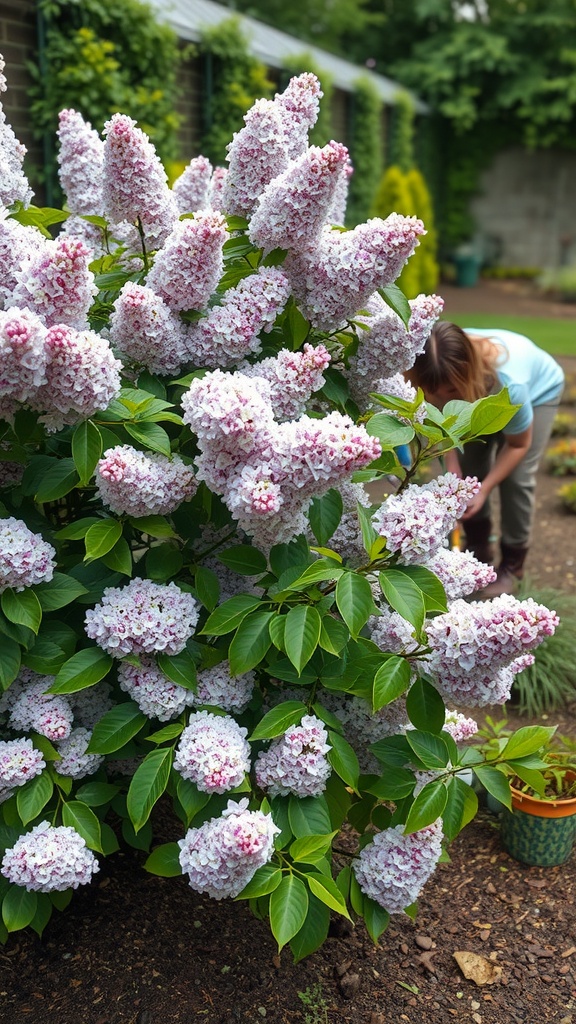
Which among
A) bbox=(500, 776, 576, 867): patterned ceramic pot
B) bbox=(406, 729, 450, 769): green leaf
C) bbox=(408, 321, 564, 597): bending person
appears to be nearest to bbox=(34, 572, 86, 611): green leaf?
bbox=(406, 729, 450, 769): green leaf

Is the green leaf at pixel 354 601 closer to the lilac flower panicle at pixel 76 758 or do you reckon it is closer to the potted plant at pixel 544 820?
the lilac flower panicle at pixel 76 758

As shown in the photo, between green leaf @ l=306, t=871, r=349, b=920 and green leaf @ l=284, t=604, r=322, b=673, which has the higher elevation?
green leaf @ l=284, t=604, r=322, b=673

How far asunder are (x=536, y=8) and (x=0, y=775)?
19.9 m

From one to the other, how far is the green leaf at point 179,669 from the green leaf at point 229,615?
0.10 meters

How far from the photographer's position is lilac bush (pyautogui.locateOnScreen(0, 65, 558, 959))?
154 centimetres

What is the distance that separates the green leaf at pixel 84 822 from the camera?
5.62 feet

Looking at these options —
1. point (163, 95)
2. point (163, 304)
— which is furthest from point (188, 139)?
point (163, 304)

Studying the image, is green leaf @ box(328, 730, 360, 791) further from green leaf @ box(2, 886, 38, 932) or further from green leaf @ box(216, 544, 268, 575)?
green leaf @ box(2, 886, 38, 932)

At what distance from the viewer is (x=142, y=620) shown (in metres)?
1.66

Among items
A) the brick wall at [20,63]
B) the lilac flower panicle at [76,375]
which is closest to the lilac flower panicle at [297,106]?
the lilac flower panicle at [76,375]

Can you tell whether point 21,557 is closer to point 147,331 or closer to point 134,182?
point 147,331

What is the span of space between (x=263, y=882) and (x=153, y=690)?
39 centimetres

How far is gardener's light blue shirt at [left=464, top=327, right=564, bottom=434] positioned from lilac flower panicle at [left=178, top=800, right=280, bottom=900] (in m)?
2.15

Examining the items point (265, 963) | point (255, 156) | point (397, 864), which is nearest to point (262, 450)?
point (255, 156)
